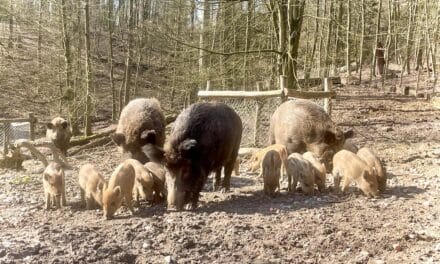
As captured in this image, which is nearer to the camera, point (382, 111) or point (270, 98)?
point (270, 98)

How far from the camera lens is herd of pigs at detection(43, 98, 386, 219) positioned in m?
7.48

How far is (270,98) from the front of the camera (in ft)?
42.8

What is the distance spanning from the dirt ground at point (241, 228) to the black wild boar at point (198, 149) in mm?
310

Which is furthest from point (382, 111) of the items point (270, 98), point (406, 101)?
point (270, 98)

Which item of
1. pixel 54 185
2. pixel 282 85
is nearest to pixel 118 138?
pixel 54 185

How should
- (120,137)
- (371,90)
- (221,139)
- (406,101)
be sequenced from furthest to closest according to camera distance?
(371,90) → (406,101) → (120,137) → (221,139)

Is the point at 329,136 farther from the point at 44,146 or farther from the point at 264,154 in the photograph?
the point at 44,146

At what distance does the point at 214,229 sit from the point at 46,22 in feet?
55.0

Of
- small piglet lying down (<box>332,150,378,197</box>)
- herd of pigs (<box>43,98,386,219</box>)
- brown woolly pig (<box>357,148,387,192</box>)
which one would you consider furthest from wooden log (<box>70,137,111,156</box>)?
brown woolly pig (<box>357,148,387,192</box>)

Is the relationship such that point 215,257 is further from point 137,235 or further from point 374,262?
point 374,262

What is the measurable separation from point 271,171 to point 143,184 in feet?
6.24

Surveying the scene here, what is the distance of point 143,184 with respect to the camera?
7781mm

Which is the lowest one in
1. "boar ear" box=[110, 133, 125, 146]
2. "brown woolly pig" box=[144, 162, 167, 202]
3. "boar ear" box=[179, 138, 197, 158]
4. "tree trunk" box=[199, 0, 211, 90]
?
"brown woolly pig" box=[144, 162, 167, 202]

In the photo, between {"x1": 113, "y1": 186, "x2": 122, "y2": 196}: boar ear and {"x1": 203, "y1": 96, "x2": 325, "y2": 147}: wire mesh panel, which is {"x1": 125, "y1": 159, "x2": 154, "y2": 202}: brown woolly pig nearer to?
{"x1": 113, "y1": 186, "x2": 122, "y2": 196}: boar ear
